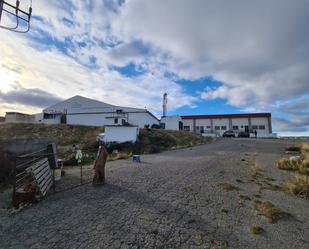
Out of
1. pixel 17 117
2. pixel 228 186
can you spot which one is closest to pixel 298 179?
pixel 228 186

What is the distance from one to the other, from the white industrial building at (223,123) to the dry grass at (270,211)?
43.7 m

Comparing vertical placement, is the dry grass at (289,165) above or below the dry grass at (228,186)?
above

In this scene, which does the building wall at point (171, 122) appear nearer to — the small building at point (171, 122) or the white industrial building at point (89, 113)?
the small building at point (171, 122)

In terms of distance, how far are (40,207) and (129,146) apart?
14823 mm

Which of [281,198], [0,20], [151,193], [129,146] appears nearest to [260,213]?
[281,198]

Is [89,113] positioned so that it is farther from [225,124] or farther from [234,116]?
[234,116]

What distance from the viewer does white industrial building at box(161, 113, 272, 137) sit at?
165 feet

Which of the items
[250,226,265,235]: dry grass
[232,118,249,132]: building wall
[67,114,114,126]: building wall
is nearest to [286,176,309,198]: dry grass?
[250,226,265,235]: dry grass

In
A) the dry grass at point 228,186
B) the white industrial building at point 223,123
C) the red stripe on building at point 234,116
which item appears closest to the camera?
the dry grass at point 228,186

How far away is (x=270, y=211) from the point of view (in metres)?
4.96

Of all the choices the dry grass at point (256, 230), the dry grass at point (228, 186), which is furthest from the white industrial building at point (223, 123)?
the dry grass at point (256, 230)

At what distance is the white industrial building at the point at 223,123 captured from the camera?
50312mm

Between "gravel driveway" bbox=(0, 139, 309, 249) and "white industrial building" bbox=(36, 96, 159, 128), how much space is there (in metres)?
33.2

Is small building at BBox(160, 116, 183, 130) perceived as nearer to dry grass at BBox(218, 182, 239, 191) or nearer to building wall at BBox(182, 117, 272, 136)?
building wall at BBox(182, 117, 272, 136)
